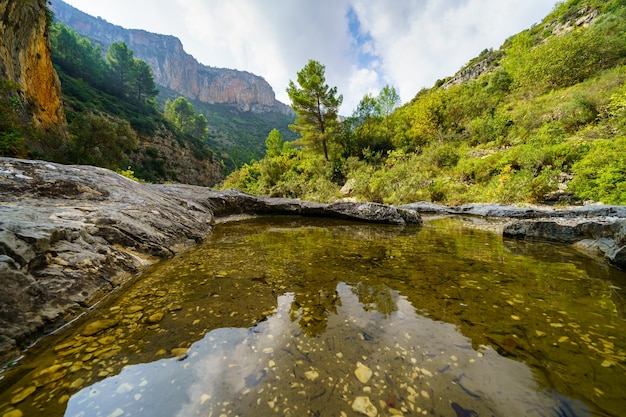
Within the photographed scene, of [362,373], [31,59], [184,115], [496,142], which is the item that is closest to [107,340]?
[362,373]

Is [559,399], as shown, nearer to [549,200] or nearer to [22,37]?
[549,200]

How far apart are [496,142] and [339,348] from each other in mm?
22549

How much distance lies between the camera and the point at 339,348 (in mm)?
1742

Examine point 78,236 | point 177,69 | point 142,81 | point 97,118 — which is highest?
point 177,69

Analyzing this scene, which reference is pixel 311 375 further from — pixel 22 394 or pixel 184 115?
pixel 184 115

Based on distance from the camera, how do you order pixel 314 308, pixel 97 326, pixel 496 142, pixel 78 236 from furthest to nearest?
pixel 496 142 < pixel 78 236 < pixel 314 308 < pixel 97 326

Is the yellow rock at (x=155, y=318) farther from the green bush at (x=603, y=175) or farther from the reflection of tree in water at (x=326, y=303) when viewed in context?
the green bush at (x=603, y=175)

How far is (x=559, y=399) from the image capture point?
1.26m

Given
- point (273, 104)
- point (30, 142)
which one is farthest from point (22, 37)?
point (273, 104)

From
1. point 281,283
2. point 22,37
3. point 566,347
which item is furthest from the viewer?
point 22,37

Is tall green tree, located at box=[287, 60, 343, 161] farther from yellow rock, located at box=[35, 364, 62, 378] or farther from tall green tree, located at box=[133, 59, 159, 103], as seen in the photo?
tall green tree, located at box=[133, 59, 159, 103]

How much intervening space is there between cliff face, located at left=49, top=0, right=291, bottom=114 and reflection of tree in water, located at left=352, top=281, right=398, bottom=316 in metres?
137

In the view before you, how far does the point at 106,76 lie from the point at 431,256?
61025 mm

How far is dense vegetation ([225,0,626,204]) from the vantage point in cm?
1094
